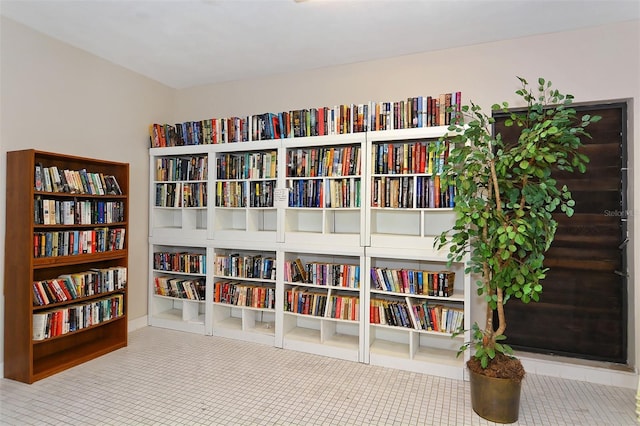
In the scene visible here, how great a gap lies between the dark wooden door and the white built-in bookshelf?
75cm

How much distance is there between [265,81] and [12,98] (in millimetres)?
2170

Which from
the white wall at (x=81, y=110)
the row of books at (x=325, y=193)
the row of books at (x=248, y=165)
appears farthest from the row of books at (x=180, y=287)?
the row of books at (x=325, y=193)

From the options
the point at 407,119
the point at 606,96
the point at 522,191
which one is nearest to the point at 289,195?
the point at 407,119

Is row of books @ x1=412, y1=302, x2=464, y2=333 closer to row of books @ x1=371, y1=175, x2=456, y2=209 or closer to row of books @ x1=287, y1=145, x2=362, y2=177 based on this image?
row of books @ x1=371, y1=175, x2=456, y2=209

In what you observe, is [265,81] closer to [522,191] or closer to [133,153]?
[133,153]

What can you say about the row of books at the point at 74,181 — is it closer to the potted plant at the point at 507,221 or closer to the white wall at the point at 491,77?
the white wall at the point at 491,77

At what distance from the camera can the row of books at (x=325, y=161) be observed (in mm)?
3174

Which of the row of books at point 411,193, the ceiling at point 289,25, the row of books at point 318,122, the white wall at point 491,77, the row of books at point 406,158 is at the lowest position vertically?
the row of books at point 411,193

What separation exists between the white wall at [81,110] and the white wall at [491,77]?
3.21 ft

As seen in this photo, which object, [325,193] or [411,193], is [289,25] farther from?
[411,193]

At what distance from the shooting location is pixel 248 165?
3590 millimetres

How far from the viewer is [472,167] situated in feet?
7.77

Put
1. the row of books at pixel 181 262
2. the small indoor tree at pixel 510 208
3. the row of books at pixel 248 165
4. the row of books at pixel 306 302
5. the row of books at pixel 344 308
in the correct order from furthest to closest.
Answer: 1. the row of books at pixel 181 262
2. the row of books at pixel 248 165
3. the row of books at pixel 306 302
4. the row of books at pixel 344 308
5. the small indoor tree at pixel 510 208

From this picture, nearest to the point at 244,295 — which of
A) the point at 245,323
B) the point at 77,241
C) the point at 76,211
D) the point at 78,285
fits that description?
the point at 245,323
